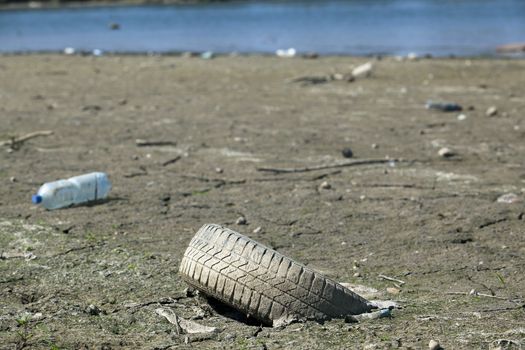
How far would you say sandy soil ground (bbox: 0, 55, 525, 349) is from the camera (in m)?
4.09

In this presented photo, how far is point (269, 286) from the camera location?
4.11 meters

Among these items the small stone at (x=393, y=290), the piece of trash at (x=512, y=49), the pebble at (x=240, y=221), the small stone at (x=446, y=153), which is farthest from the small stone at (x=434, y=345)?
the piece of trash at (x=512, y=49)

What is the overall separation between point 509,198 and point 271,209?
1.82 metres

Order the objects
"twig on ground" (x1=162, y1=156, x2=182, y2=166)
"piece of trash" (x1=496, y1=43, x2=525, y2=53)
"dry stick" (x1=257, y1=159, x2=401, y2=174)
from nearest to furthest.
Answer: "dry stick" (x1=257, y1=159, x2=401, y2=174) → "twig on ground" (x1=162, y1=156, x2=182, y2=166) → "piece of trash" (x1=496, y1=43, x2=525, y2=53)

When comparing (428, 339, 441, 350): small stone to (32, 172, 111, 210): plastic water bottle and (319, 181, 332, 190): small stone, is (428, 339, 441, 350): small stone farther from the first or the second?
(32, 172, 111, 210): plastic water bottle

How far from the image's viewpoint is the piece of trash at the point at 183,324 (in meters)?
4.03

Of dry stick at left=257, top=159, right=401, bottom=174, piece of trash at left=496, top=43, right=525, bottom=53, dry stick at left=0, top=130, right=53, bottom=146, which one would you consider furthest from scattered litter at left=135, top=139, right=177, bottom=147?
piece of trash at left=496, top=43, right=525, bottom=53

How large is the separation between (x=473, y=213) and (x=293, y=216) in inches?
51.3

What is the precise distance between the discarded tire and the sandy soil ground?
0.31 feet

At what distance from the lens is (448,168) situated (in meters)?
7.55

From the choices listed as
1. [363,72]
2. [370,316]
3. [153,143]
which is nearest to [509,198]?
[370,316]

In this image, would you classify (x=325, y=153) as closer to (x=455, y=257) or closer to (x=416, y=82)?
(x=455, y=257)

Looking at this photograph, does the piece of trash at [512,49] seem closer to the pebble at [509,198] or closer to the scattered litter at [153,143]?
the scattered litter at [153,143]

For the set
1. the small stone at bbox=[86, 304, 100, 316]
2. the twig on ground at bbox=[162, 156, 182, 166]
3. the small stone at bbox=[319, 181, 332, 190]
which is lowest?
the twig on ground at bbox=[162, 156, 182, 166]
